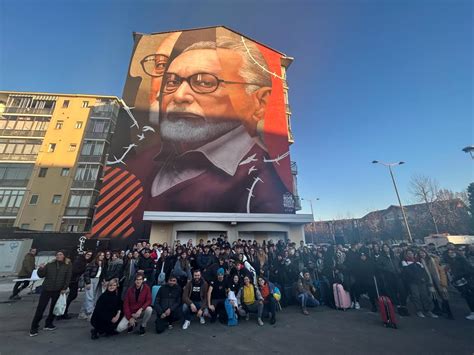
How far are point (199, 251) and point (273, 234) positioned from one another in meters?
10.3

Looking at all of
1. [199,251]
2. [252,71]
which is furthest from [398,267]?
[252,71]

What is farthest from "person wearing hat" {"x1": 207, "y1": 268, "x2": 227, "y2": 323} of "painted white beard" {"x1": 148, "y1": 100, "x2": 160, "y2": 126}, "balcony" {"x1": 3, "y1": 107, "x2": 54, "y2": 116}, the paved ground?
"balcony" {"x1": 3, "y1": 107, "x2": 54, "y2": 116}

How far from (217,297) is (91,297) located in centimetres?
404

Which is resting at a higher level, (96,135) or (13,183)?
(96,135)

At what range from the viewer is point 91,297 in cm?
661

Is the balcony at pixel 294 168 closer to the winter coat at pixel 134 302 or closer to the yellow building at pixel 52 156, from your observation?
the winter coat at pixel 134 302

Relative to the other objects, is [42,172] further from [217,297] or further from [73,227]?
[217,297]

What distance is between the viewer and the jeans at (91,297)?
21.3 ft

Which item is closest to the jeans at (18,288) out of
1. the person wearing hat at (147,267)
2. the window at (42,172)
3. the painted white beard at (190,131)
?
the person wearing hat at (147,267)

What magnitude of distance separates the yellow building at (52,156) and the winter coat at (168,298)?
24393 millimetres

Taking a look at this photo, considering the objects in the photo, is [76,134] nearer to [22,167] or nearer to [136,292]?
[22,167]

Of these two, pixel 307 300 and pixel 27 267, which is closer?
pixel 307 300

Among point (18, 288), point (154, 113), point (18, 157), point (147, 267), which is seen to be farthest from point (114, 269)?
point (18, 157)

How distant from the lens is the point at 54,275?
5645 mm
